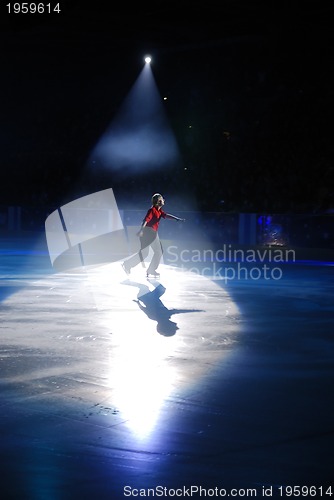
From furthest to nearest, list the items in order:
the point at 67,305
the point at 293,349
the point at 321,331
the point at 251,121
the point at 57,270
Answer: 1. the point at 251,121
2. the point at 57,270
3. the point at 67,305
4. the point at 321,331
5. the point at 293,349

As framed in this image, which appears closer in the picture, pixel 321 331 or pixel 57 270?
pixel 321 331

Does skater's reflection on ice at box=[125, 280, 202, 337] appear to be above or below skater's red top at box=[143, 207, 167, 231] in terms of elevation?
below

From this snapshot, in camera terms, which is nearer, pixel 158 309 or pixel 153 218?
pixel 158 309

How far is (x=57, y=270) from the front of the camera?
18938mm

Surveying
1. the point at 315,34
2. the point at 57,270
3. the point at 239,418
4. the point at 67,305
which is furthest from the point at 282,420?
the point at 315,34

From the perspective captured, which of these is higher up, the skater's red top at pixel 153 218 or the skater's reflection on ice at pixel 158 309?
the skater's red top at pixel 153 218

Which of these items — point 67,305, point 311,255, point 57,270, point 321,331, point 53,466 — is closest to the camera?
point 53,466

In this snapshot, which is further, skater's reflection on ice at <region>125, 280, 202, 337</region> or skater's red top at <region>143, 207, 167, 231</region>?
skater's red top at <region>143, 207, 167, 231</region>

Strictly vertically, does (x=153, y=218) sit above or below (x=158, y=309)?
above

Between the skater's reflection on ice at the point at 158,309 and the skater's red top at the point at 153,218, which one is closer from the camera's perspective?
the skater's reflection on ice at the point at 158,309

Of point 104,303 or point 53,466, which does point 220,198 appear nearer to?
point 104,303

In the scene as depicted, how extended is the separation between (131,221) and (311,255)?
972 cm

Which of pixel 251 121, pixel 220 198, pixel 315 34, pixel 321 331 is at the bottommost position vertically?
pixel 321 331

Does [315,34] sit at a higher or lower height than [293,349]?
higher
